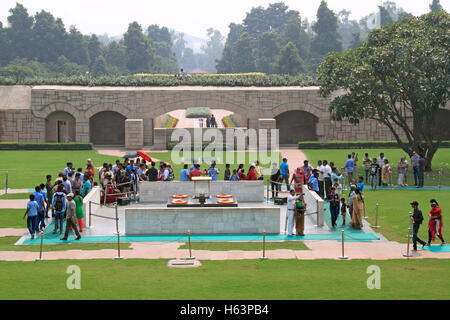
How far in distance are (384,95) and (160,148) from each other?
15563 mm

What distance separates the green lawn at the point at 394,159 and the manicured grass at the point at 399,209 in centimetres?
266

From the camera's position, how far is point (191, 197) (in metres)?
26.6

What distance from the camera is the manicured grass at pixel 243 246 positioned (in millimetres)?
19562

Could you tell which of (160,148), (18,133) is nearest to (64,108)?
(18,133)

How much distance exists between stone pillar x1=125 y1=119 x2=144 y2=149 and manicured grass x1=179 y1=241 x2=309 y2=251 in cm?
2733

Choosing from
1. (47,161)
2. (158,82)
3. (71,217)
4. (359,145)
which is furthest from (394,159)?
(71,217)

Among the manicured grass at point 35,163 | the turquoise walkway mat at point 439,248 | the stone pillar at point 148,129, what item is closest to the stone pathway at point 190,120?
the stone pillar at point 148,129

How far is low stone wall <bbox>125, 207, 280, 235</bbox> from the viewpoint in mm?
21531

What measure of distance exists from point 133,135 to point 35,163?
9.10m

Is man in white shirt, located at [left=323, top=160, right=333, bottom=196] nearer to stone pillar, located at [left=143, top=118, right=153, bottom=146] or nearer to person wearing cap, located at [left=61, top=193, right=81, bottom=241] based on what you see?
person wearing cap, located at [left=61, top=193, right=81, bottom=241]

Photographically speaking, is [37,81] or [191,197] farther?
[37,81]

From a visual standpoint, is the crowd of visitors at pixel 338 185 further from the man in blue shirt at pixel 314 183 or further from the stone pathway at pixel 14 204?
the stone pathway at pixel 14 204

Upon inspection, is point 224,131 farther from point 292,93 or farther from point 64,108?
point 64,108

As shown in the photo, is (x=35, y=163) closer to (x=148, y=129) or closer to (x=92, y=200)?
(x=148, y=129)
